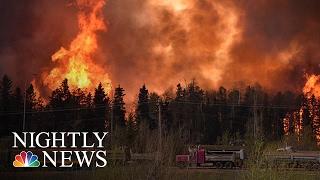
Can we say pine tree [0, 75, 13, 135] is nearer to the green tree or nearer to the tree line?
the tree line

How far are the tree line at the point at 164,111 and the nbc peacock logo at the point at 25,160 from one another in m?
29.2

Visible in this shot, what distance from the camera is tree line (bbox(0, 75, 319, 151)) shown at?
260ft

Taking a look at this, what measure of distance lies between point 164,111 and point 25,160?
50.1 metres

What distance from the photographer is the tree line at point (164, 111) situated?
7925 centimetres

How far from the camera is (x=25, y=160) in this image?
123 feet

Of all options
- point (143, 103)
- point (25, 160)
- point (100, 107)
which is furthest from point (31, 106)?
point (25, 160)

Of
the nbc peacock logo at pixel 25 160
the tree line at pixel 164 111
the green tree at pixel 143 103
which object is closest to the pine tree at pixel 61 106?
the tree line at pixel 164 111

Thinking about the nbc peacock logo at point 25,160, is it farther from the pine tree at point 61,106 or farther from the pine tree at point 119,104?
the pine tree at point 119,104

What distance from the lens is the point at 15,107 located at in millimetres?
84062

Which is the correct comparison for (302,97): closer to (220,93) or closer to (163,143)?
(220,93)

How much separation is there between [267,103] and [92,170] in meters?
78.1

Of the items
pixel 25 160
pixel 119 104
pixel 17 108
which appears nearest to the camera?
pixel 25 160

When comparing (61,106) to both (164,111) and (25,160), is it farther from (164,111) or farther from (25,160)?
(25,160)

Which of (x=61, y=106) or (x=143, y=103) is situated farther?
(x=143, y=103)
